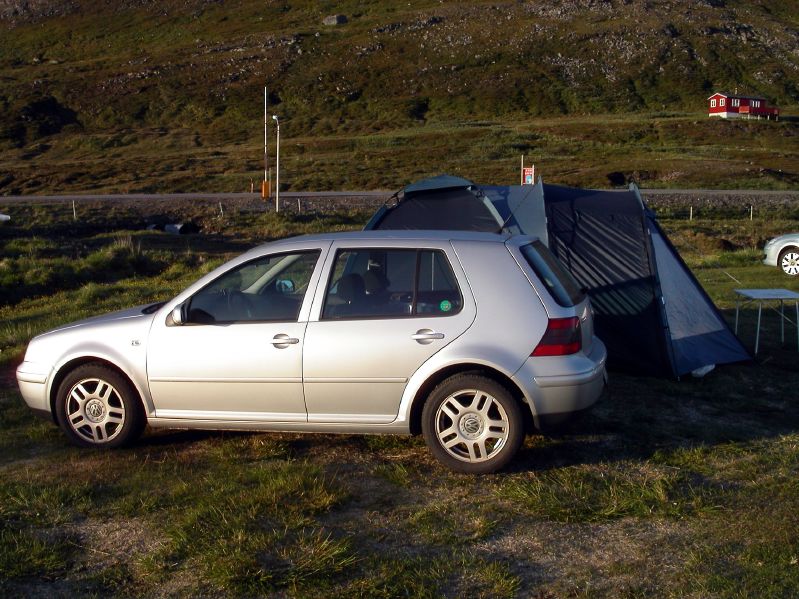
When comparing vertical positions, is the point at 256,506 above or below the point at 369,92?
below

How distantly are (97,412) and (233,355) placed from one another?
1060 mm

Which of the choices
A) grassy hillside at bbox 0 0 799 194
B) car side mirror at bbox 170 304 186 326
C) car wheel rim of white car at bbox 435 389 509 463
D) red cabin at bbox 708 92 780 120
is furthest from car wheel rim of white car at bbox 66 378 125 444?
red cabin at bbox 708 92 780 120

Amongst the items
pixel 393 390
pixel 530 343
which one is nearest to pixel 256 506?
pixel 393 390

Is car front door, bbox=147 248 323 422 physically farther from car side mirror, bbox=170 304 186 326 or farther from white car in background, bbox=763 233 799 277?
white car in background, bbox=763 233 799 277

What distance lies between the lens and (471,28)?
91.2 m

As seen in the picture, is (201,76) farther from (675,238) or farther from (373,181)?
(675,238)

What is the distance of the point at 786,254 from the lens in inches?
664

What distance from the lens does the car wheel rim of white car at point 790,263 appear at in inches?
653

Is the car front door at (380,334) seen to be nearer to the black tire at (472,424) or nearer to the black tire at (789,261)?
the black tire at (472,424)

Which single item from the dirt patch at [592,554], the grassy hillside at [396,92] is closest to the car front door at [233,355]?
the dirt patch at [592,554]

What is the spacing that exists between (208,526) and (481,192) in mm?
5918

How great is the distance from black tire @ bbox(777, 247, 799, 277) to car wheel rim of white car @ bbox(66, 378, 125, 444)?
13632 millimetres

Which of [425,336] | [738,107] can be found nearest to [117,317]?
[425,336]

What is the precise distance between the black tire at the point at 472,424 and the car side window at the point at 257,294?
1088 millimetres
